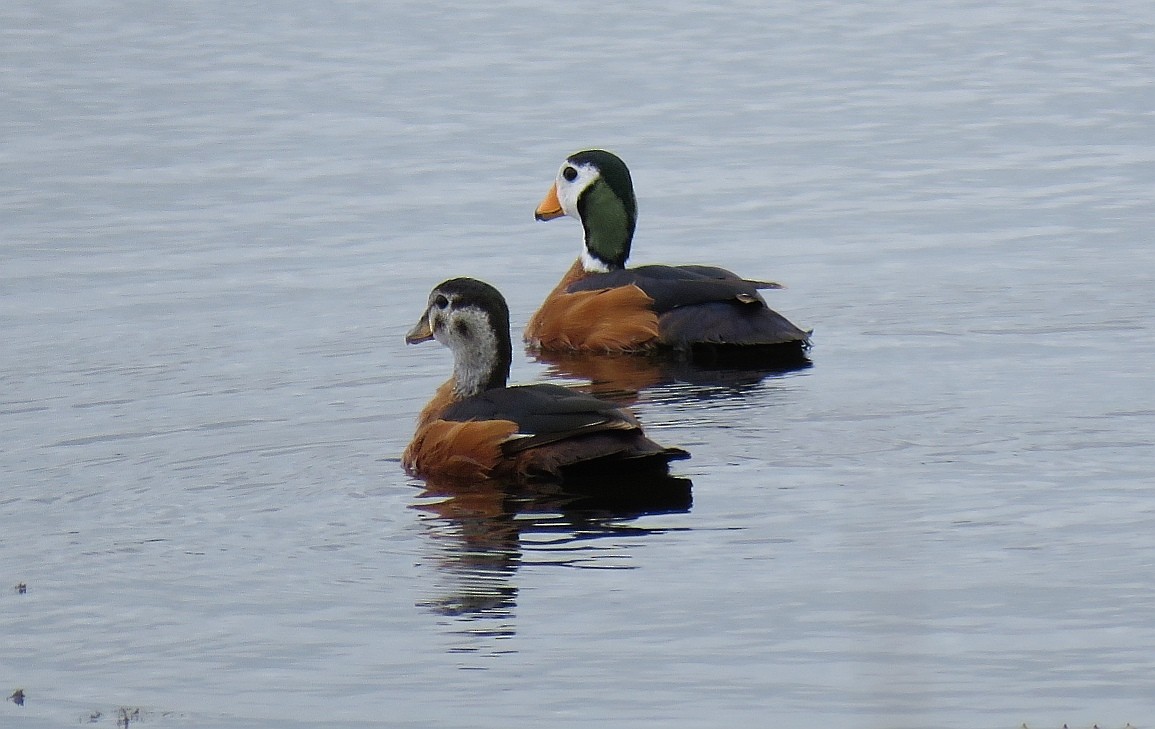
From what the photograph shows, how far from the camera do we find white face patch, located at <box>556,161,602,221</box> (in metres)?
16.0

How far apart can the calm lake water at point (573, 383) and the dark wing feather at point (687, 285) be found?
61 cm

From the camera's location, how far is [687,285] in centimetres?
1396

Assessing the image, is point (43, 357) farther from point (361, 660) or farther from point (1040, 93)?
point (1040, 93)

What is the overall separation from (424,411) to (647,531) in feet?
7.43

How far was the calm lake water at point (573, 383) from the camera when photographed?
7.64m

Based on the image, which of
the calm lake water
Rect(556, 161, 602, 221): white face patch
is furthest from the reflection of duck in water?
Rect(556, 161, 602, 221): white face patch

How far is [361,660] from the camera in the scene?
7.84m

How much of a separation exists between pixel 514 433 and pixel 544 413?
173mm

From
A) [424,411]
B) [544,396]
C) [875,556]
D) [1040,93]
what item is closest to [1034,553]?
[875,556]

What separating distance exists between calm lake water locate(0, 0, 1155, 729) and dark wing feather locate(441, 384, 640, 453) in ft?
1.34

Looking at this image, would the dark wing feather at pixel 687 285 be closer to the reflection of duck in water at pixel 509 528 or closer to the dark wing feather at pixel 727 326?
the dark wing feather at pixel 727 326

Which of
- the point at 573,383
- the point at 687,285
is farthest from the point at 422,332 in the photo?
the point at 687,285

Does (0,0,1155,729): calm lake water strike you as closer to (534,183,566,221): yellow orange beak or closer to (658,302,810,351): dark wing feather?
(658,302,810,351): dark wing feather

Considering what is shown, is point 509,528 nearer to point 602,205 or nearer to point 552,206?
point 602,205
